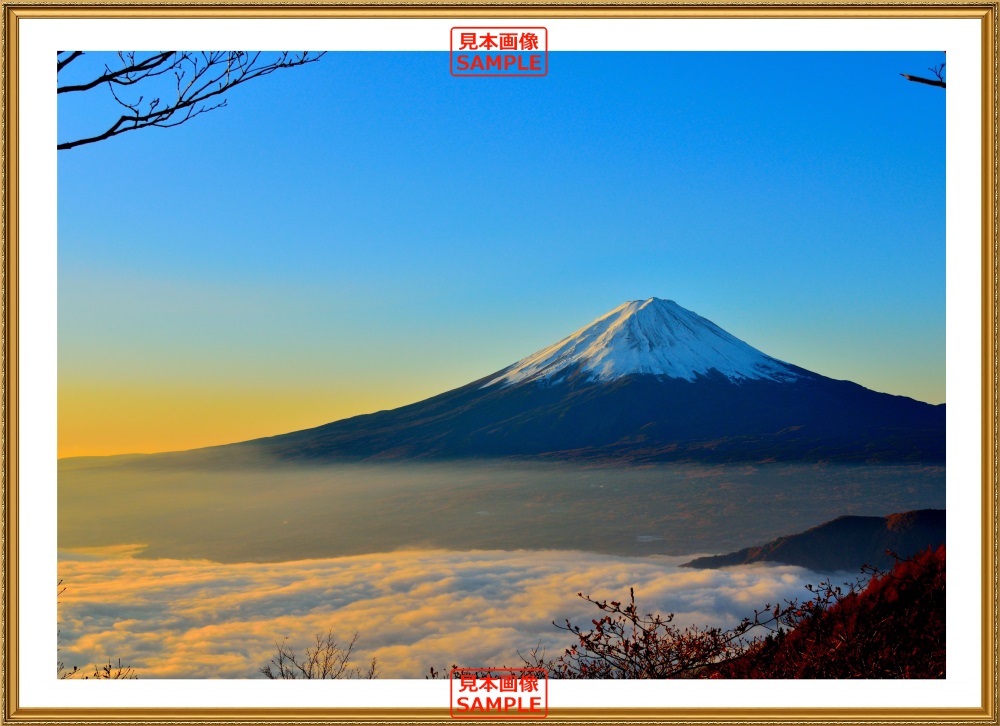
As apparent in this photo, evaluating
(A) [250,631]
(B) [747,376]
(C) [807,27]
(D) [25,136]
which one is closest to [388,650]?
(A) [250,631]

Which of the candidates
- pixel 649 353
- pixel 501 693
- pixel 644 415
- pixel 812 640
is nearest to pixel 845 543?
pixel 812 640

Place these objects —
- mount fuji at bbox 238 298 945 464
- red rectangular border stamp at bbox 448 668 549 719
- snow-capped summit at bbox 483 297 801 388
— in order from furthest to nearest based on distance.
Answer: snow-capped summit at bbox 483 297 801 388 < mount fuji at bbox 238 298 945 464 < red rectangular border stamp at bbox 448 668 549 719

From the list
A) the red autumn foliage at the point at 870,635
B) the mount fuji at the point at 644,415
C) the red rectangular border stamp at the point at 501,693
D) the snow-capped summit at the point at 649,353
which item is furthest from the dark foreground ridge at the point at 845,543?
the snow-capped summit at the point at 649,353

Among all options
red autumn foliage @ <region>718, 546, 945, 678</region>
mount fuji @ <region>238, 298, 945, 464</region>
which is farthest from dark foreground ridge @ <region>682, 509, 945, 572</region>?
mount fuji @ <region>238, 298, 945, 464</region>

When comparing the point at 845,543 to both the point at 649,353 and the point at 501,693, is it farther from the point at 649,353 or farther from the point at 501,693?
the point at 649,353

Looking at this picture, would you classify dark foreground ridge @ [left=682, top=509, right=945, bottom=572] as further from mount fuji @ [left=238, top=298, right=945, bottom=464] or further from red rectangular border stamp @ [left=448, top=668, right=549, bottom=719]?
mount fuji @ [left=238, top=298, right=945, bottom=464]
